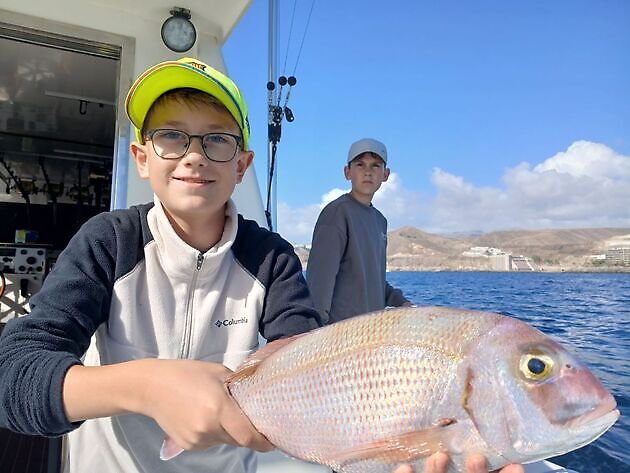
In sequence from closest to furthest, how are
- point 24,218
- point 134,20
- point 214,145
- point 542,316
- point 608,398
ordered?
point 608,398 → point 214,145 → point 134,20 → point 24,218 → point 542,316

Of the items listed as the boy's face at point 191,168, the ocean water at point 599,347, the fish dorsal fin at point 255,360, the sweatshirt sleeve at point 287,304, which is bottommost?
the ocean water at point 599,347

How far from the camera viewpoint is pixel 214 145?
149 cm

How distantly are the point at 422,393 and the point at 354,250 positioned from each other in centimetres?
256

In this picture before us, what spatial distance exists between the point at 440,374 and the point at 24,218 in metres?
11.8

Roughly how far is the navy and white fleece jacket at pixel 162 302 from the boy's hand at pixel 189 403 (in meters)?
0.38

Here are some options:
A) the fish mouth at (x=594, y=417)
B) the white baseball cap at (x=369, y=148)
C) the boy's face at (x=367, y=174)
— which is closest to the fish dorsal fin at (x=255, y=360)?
the fish mouth at (x=594, y=417)

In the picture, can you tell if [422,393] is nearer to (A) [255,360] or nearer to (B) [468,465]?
(B) [468,465]

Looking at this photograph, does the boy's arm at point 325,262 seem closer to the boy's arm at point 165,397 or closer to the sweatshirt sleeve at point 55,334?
the sweatshirt sleeve at point 55,334

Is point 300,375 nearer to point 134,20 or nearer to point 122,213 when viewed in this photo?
point 122,213

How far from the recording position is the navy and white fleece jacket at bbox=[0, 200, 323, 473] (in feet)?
4.67

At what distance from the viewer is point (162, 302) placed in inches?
59.9

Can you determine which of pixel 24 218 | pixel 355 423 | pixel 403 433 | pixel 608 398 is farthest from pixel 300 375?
pixel 24 218

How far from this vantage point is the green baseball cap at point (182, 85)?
1.42 m

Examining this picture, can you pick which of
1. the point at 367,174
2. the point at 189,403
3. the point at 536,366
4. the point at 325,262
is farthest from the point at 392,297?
the point at 189,403
